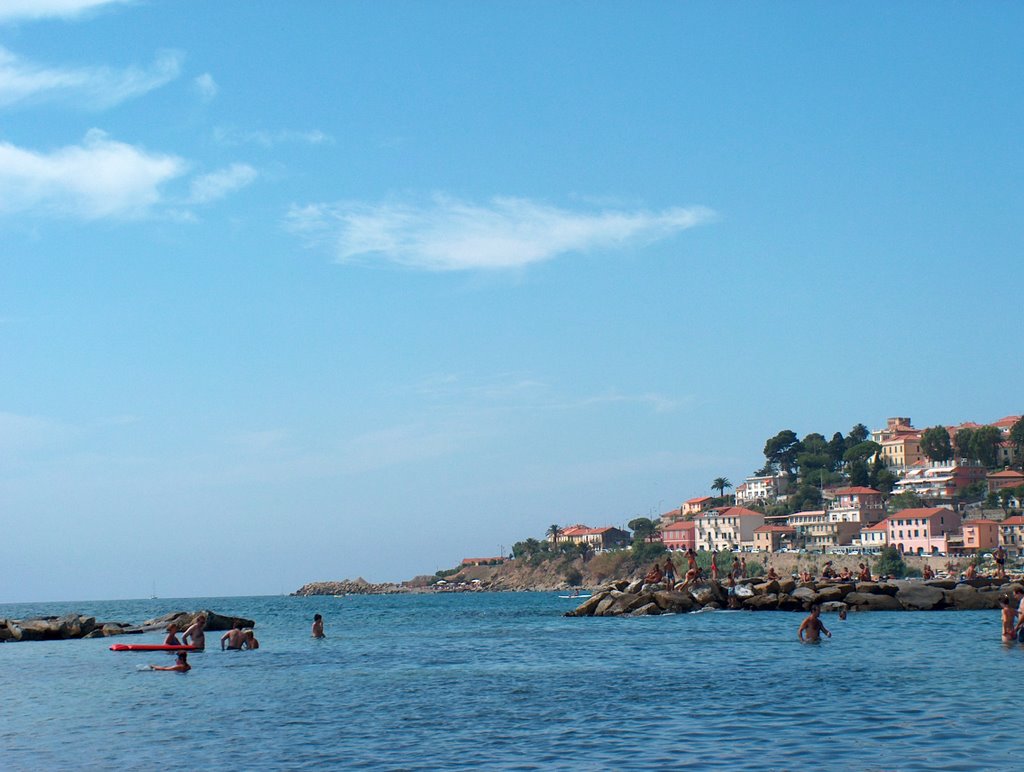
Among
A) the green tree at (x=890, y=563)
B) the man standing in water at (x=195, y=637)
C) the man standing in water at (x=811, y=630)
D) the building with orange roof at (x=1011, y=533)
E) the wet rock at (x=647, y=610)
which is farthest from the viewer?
the building with orange roof at (x=1011, y=533)

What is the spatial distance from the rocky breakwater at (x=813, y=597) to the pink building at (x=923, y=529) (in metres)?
121

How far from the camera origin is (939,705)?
2627cm

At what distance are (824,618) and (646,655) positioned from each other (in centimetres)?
2026

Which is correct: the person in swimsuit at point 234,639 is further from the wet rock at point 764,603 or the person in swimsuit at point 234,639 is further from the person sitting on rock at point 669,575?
the wet rock at point 764,603

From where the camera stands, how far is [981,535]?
7210 inches

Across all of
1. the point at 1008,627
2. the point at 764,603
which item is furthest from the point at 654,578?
the point at 1008,627

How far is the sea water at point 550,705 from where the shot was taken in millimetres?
21688

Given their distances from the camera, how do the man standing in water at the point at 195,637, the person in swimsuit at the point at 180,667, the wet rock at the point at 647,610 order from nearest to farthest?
the person in swimsuit at the point at 180,667 < the man standing in water at the point at 195,637 < the wet rock at the point at 647,610

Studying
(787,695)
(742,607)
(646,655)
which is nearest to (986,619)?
(742,607)

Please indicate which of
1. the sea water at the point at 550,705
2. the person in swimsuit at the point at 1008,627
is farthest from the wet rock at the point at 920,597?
the person in swimsuit at the point at 1008,627

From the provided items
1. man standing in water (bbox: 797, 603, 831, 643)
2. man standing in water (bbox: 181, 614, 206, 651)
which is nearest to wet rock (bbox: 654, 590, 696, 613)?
man standing in water (bbox: 797, 603, 831, 643)

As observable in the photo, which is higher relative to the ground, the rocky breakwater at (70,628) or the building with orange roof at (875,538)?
the building with orange roof at (875,538)

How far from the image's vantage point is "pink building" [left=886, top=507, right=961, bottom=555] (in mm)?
186125

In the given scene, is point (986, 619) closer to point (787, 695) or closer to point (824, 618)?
point (824, 618)
